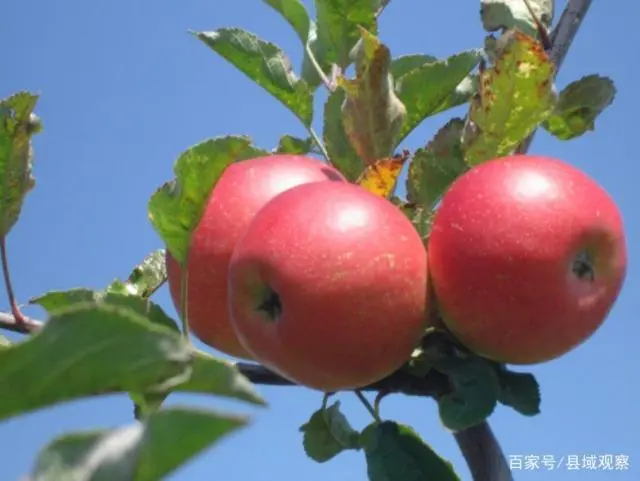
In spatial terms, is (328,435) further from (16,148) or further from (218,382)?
(218,382)

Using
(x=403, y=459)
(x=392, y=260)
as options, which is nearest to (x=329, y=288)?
(x=392, y=260)

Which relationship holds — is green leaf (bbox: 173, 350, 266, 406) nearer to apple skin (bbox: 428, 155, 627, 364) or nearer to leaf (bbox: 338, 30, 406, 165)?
apple skin (bbox: 428, 155, 627, 364)

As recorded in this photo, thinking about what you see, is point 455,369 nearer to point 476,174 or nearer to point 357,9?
point 476,174

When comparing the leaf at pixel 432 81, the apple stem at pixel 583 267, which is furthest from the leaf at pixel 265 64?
the apple stem at pixel 583 267

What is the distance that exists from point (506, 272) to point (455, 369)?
0.13 meters

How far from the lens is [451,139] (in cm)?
119

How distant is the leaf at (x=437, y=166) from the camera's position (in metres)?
1.18

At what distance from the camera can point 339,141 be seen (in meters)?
1.27

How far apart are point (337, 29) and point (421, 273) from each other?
50 centimetres

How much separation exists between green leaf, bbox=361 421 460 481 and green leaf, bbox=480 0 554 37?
583mm

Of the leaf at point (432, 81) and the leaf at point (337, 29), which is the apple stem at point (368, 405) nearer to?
the leaf at point (432, 81)

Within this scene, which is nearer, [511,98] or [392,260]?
[392,260]

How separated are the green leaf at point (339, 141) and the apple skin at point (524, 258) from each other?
0.27 metres

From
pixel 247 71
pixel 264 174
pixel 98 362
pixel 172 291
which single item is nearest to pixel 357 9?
pixel 247 71
